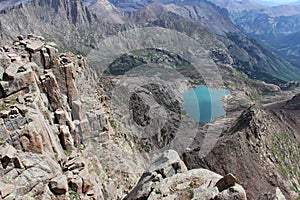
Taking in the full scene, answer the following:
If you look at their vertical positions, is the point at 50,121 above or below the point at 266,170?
above

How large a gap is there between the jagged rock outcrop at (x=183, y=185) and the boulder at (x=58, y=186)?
5711mm

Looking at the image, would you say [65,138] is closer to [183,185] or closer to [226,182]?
[183,185]

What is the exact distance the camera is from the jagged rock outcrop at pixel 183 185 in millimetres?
22773

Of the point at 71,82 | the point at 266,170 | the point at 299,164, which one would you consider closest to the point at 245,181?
the point at 266,170

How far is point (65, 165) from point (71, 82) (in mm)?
13406

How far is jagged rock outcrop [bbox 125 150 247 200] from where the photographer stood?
22.8 m

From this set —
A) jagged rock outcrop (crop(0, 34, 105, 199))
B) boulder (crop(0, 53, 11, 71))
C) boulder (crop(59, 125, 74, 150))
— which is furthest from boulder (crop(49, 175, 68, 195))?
boulder (crop(0, 53, 11, 71))

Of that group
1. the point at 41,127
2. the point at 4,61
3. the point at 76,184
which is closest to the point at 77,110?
the point at 4,61

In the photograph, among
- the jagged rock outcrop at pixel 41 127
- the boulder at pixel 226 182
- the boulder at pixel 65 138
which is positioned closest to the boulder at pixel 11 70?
the jagged rock outcrop at pixel 41 127

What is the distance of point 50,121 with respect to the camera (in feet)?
109

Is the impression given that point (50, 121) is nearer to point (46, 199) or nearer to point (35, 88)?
point (35, 88)

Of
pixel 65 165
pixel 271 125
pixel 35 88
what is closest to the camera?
pixel 65 165

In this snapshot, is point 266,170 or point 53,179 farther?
point 266,170

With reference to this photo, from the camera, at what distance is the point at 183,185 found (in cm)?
2528
